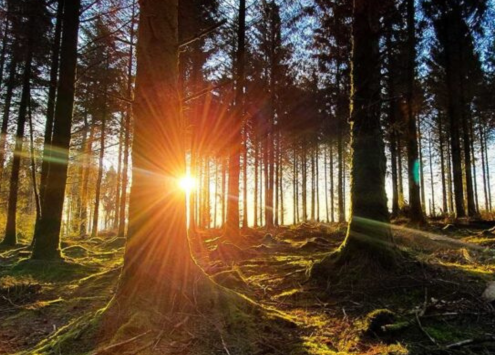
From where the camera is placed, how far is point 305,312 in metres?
4.54

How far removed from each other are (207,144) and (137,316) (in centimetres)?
1556

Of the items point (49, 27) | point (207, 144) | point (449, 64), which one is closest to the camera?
point (49, 27)

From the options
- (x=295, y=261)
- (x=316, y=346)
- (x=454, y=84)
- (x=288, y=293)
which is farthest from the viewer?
(x=454, y=84)

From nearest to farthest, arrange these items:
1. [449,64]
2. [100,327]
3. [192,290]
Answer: [100,327] < [192,290] < [449,64]

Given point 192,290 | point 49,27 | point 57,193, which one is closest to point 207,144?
point 49,27

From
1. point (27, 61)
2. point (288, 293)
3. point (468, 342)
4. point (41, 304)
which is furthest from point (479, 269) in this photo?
point (27, 61)

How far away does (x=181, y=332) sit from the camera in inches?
128

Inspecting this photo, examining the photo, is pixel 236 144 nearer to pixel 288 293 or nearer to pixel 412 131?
pixel 412 131

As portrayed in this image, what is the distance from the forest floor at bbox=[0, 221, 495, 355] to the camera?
3.07 metres

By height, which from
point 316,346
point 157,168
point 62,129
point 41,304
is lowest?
point 41,304

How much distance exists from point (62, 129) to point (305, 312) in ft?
26.4

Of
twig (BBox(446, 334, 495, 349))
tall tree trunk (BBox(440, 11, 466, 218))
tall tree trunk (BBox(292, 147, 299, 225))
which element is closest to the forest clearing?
twig (BBox(446, 334, 495, 349))

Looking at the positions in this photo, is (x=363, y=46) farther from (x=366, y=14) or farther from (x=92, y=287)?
(x=92, y=287)

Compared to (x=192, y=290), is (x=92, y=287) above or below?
below
